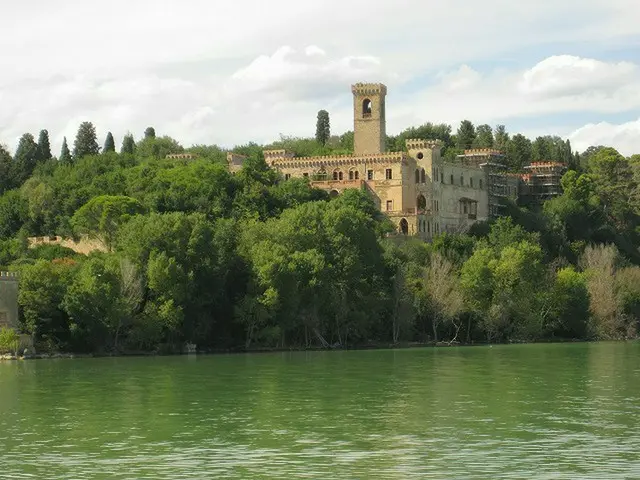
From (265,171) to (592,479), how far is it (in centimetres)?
6387

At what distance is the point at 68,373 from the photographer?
47.5 metres

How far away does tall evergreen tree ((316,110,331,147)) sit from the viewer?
4274 inches

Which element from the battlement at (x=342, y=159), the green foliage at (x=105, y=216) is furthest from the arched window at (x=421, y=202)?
the green foliage at (x=105, y=216)

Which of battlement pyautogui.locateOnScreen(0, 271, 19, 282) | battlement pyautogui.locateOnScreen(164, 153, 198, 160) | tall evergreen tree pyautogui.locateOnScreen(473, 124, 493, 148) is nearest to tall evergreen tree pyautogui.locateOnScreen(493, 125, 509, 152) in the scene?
tall evergreen tree pyautogui.locateOnScreen(473, 124, 493, 148)

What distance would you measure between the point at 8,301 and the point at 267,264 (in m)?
12.2

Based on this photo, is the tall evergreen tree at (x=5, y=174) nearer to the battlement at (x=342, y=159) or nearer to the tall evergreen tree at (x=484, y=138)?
the battlement at (x=342, y=159)

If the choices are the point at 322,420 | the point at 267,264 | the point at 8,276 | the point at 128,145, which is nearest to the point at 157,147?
the point at 128,145

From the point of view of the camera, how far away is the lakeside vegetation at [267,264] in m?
59.5

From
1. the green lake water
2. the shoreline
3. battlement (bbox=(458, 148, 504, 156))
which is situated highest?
battlement (bbox=(458, 148, 504, 156))

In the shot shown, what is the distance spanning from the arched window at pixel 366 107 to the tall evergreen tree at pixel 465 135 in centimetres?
2032

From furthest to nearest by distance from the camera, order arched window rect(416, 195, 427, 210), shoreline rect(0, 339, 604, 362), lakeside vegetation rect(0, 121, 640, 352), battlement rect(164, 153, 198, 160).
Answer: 1. battlement rect(164, 153, 198, 160)
2. arched window rect(416, 195, 427, 210)
3. lakeside vegetation rect(0, 121, 640, 352)
4. shoreline rect(0, 339, 604, 362)

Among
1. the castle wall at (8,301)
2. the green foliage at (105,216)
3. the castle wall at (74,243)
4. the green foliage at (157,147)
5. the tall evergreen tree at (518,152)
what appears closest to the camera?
the castle wall at (8,301)

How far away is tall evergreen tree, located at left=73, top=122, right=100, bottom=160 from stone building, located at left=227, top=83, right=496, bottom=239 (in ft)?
38.2

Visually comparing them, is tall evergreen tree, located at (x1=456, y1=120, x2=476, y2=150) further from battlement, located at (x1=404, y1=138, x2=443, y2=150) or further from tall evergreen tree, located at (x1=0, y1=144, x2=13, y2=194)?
tall evergreen tree, located at (x1=0, y1=144, x2=13, y2=194)
